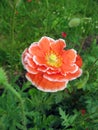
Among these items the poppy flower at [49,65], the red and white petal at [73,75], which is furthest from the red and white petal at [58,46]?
the red and white petal at [73,75]

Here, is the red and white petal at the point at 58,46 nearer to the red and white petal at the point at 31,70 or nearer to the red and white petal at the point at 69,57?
the red and white petal at the point at 69,57

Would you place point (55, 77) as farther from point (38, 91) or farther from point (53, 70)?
point (38, 91)

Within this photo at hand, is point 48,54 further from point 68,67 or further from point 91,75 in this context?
point 91,75

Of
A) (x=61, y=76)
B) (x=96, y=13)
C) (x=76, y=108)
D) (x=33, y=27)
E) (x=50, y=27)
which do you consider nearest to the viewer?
(x=61, y=76)

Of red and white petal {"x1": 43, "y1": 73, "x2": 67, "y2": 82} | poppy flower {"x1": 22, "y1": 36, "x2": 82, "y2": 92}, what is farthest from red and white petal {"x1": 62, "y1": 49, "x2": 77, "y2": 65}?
red and white petal {"x1": 43, "y1": 73, "x2": 67, "y2": 82}

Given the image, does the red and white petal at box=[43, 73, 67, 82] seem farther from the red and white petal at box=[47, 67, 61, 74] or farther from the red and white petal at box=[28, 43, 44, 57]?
the red and white petal at box=[28, 43, 44, 57]

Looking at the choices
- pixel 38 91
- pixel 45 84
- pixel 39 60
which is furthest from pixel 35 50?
pixel 38 91

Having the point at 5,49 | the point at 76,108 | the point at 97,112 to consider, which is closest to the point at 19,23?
the point at 5,49
